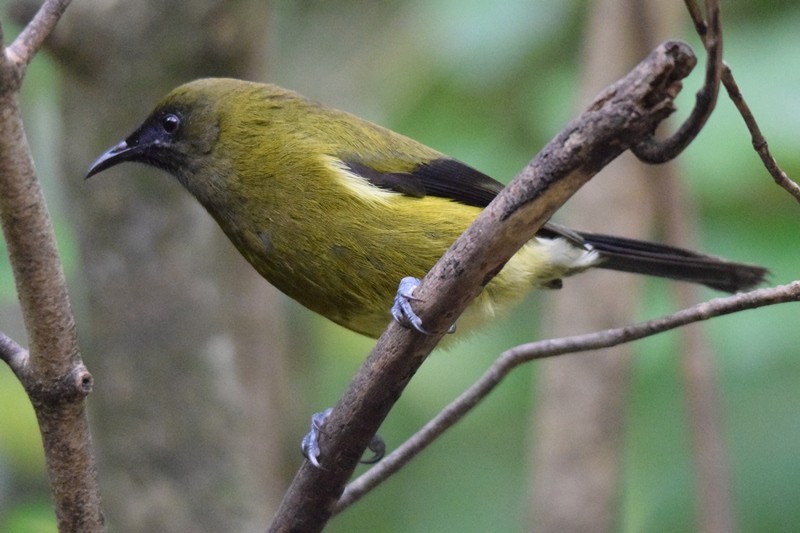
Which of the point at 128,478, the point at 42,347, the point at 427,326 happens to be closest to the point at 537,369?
the point at 128,478

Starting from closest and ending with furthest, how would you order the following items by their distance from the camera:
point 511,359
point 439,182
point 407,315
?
point 407,315, point 511,359, point 439,182

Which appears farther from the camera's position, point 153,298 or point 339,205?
point 153,298

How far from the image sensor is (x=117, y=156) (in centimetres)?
309

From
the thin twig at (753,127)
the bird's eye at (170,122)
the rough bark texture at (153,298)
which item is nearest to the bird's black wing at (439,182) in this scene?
the bird's eye at (170,122)

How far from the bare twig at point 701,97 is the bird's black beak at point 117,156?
1890 millimetres

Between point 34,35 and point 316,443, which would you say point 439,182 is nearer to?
point 316,443

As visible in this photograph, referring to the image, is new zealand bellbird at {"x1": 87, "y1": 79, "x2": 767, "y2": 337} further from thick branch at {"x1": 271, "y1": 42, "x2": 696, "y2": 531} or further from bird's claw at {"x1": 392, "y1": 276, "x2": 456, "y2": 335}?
thick branch at {"x1": 271, "y1": 42, "x2": 696, "y2": 531}

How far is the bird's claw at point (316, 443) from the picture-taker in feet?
6.51

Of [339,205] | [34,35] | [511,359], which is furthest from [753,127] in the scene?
[339,205]

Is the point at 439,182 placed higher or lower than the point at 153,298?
higher

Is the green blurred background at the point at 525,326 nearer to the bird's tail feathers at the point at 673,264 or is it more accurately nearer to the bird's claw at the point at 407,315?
the bird's tail feathers at the point at 673,264

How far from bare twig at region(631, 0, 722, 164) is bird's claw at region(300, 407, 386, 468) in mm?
806

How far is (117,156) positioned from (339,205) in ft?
2.49

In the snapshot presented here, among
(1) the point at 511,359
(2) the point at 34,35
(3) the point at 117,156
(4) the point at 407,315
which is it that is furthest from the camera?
(3) the point at 117,156
